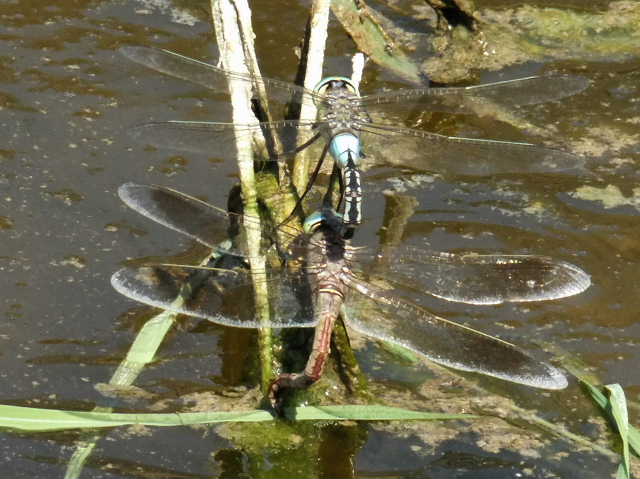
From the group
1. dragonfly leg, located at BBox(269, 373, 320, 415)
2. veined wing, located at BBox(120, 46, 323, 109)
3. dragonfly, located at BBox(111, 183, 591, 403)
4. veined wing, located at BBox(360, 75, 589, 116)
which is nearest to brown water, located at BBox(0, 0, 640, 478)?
dragonfly leg, located at BBox(269, 373, 320, 415)

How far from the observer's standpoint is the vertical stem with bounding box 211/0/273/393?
10.00 feet

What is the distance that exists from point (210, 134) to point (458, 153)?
2.51 feet

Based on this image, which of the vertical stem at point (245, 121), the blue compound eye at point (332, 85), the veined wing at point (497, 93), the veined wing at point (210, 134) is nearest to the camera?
the vertical stem at point (245, 121)

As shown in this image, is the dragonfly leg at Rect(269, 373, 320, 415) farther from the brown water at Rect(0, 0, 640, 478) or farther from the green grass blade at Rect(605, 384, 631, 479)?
the green grass blade at Rect(605, 384, 631, 479)

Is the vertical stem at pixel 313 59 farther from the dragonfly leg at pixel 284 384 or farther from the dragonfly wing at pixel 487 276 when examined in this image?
the dragonfly leg at pixel 284 384

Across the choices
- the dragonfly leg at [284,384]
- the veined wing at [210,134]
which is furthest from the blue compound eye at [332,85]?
the dragonfly leg at [284,384]

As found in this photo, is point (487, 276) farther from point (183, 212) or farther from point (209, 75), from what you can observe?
point (209, 75)

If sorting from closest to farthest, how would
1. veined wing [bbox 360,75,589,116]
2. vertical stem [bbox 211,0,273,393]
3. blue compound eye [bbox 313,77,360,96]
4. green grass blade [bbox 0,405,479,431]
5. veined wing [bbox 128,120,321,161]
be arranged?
1. green grass blade [bbox 0,405,479,431]
2. vertical stem [bbox 211,0,273,393]
3. veined wing [bbox 128,120,321,161]
4. blue compound eye [bbox 313,77,360,96]
5. veined wing [bbox 360,75,589,116]

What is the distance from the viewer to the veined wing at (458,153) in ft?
10.8

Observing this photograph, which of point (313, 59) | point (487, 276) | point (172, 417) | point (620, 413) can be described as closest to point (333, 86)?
point (313, 59)

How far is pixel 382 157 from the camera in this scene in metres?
3.44

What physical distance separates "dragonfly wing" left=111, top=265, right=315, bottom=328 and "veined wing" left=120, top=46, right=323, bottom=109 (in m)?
0.70

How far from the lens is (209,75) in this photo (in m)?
3.49

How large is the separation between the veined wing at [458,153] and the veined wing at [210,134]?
22cm
